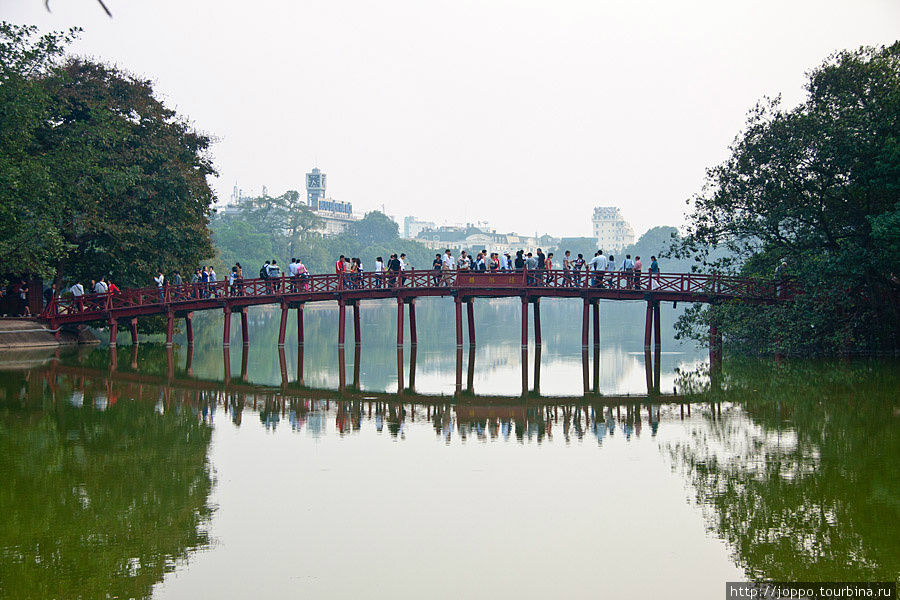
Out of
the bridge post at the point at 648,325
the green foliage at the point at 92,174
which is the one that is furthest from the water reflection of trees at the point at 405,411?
the bridge post at the point at 648,325

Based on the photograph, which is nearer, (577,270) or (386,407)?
(386,407)

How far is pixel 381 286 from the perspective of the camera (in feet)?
106

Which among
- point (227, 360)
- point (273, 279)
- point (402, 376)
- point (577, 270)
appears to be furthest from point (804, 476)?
point (273, 279)

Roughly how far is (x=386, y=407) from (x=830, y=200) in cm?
1496

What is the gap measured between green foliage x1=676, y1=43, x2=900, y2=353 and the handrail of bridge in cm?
286

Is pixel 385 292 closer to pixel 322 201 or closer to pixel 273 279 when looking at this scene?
pixel 273 279

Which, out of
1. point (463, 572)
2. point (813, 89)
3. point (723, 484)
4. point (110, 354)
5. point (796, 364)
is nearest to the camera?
point (463, 572)

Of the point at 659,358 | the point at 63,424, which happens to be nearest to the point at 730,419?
the point at 63,424

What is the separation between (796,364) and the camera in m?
24.8

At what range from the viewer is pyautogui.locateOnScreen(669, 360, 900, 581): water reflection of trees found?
28.0ft

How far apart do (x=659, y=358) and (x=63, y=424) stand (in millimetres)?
20013

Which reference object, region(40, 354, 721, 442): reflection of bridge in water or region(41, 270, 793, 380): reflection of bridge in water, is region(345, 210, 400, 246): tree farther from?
region(40, 354, 721, 442): reflection of bridge in water

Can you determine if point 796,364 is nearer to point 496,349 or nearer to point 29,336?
point 496,349

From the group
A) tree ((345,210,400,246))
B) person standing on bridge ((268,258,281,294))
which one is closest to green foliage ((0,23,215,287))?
person standing on bridge ((268,258,281,294))
